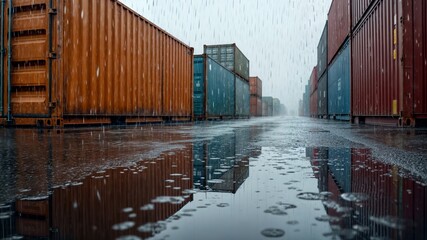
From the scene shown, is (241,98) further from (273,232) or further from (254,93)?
(273,232)

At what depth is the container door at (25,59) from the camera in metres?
8.67

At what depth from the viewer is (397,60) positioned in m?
8.73

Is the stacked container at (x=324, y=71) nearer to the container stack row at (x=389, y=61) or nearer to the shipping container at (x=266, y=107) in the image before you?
the container stack row at (x=389, y=61)

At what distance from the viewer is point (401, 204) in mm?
1558

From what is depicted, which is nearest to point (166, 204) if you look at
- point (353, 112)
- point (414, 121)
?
point (414, 121)

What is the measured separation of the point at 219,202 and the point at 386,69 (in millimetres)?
9704

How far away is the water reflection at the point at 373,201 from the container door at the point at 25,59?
8.28 meters

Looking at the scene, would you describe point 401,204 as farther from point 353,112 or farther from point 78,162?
point 353,112

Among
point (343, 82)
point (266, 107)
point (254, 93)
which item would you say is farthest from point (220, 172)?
point (266, 107)

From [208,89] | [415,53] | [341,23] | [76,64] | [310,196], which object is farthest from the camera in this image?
[208,89]

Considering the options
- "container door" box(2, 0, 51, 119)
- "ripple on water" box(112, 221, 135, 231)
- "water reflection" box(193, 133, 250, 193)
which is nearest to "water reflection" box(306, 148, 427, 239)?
"water reflection" box(193, 133, 250, 193)

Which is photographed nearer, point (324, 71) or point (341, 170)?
point (341, 170)

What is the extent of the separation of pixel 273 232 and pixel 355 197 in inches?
28.7

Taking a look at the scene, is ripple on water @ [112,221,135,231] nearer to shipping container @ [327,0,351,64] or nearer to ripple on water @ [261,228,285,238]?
ripple on water @ [261,228,285,238]
